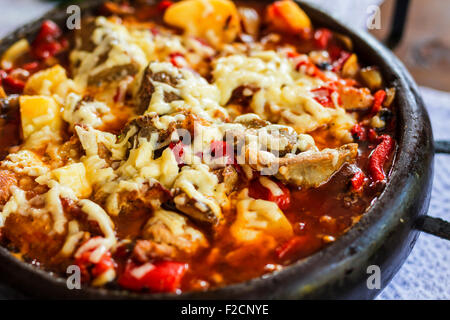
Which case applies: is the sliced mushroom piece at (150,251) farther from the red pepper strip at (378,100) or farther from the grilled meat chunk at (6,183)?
the red pepper strip at (378,100)

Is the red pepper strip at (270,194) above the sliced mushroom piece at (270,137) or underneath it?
underneath

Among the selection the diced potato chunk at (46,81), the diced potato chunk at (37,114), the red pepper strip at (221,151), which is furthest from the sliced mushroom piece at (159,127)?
the diced potato chunk at (46,81)

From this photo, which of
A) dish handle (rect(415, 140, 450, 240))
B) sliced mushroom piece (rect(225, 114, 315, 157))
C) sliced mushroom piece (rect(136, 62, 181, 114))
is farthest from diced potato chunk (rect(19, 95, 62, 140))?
dish handle (rect(415, 140, 450, 240))

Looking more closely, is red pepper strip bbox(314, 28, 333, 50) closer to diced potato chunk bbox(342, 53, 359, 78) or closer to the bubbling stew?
the bubbling stew

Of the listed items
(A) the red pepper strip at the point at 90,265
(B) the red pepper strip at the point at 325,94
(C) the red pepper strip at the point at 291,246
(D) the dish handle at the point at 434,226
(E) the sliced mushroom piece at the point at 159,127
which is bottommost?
(D) the dish handle at the point at 434,226

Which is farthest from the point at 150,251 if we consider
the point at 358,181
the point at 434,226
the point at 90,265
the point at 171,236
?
the point at 434,226

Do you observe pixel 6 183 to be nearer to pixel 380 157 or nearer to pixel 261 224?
pixel 261 224
